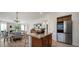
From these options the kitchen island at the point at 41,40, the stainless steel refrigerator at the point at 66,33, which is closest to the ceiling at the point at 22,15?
the kitchen island at the point at 41,40

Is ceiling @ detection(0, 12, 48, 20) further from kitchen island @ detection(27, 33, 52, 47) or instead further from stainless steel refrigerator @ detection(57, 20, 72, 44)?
stainless steel refrigerator @ detection(57, 20, 72, 44)

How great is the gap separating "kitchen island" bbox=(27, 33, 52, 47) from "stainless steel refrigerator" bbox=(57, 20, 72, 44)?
0.73ft

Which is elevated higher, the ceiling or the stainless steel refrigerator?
the ceiling

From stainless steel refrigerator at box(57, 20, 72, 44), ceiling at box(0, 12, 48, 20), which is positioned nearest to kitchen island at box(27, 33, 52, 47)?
stainless steel refrigerator at box(57, 20, 72, 44)

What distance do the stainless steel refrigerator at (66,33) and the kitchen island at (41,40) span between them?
222mm

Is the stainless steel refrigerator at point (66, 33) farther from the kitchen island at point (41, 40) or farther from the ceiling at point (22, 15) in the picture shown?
the ceiling at point (22, 15)

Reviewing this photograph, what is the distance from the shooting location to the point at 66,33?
2652mm

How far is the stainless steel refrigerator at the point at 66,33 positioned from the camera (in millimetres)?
2599

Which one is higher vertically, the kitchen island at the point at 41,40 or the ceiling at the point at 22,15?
the ceiling at the point at 22,15

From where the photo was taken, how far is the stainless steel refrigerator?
8.53ft
